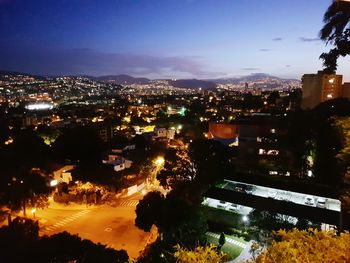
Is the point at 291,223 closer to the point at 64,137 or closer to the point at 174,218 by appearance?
the point at 174,218

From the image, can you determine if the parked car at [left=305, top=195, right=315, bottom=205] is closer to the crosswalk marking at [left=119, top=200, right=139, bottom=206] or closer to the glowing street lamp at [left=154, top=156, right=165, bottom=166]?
the crosswalk marking at [left=119, top=200, right=139, bottom=206]

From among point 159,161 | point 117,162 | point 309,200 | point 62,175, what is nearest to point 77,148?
point 62,175

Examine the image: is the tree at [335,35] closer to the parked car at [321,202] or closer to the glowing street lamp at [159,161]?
the parked car at [321,202]

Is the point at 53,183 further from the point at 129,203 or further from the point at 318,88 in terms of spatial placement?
the point at 318,88

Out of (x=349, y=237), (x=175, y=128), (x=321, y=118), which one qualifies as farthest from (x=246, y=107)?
(x=349, y=237)

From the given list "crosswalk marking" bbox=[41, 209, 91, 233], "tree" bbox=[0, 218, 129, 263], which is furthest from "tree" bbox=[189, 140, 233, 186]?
"tree" bbox=[0, 218, 129, 263]
